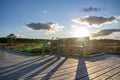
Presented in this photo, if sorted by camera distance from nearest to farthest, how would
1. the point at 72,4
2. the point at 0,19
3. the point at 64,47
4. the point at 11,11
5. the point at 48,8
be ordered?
1. the point at 64,47
2. the point at 72,4
3. the point at 48,8
4. the point at 11,11
5. the point at 0,19

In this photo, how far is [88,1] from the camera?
10047 millimetres

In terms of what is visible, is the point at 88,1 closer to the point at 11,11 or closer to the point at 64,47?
the point at 64,47

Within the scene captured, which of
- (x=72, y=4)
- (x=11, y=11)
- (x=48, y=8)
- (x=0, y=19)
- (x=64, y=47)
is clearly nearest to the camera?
(x=64, y=47)

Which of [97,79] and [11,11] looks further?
[11,11]

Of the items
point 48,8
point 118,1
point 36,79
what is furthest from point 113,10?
point 36,79

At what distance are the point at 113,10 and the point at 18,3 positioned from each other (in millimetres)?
6531

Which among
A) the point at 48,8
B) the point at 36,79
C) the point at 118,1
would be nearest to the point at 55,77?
the point at 36,79

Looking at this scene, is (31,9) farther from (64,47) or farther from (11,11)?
(64,47)

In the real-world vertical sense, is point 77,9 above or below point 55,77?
above

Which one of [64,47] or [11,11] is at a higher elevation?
[11,11]

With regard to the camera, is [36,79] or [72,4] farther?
[72,4]

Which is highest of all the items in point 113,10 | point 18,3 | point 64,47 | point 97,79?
point 18,3

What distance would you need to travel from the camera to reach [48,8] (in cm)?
1067

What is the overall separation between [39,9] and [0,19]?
690 cm
